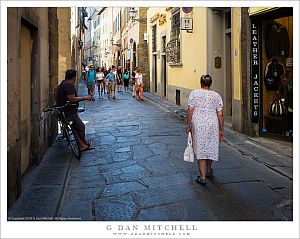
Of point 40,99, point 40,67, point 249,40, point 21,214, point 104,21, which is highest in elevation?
point 104,21

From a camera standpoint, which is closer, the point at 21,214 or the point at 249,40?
the point at 21,214

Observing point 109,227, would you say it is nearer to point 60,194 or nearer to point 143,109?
point 60,194

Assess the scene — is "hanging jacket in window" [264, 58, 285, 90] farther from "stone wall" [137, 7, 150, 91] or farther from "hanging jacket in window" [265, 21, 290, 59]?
"stone wall" [137, 7, 150, 91]

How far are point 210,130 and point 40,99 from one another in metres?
3.04

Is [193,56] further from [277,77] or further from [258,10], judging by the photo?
[258,10]

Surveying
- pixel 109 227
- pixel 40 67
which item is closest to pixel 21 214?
pixel 109 227

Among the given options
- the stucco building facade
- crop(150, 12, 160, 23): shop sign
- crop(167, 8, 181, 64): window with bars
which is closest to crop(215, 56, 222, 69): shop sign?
crop(167, 8, 181, 64): window with bars

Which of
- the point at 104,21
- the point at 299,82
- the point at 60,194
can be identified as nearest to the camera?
the point at 299,82

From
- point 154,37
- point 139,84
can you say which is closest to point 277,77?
point 139,84

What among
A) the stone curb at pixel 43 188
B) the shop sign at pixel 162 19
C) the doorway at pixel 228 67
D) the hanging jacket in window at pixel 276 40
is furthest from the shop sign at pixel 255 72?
the shop sign at pixel 162 19

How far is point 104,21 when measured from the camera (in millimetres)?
54656

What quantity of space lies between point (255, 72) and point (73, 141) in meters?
3.98

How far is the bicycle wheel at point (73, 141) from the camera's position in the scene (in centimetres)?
718

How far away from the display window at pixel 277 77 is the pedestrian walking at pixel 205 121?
10.8 ft
